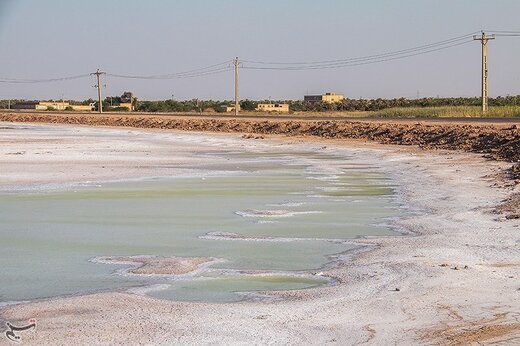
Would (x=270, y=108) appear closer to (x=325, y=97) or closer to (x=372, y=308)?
(x=325, y=97)

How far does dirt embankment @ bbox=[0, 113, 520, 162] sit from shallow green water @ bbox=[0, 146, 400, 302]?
9.11m

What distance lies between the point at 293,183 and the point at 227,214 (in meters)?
5.93

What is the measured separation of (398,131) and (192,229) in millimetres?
27981

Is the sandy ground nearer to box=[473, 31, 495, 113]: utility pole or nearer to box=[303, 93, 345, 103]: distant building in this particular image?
box=[473, 31, 495, 113]: utility pole

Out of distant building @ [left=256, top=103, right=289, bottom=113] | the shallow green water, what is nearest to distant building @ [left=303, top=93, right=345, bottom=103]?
distant building @ [left=256, top=103, right=289, bottom=113]

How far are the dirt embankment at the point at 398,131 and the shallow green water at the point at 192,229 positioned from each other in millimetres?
9113

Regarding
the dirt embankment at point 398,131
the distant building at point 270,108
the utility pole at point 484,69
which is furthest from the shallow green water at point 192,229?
the distant building at point 270,108

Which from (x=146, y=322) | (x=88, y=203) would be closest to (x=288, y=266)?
(x=146, y=322)

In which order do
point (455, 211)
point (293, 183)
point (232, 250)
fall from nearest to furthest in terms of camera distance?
point (232, 250) → point (455, 211) → point (293, 183)

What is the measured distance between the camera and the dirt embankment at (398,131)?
3019cm

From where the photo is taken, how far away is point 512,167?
2186 cm

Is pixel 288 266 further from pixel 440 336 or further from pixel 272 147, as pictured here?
pixel 272 147

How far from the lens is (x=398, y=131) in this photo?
40250 millimetres

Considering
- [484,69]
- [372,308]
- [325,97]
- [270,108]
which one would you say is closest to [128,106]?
[270,108]
